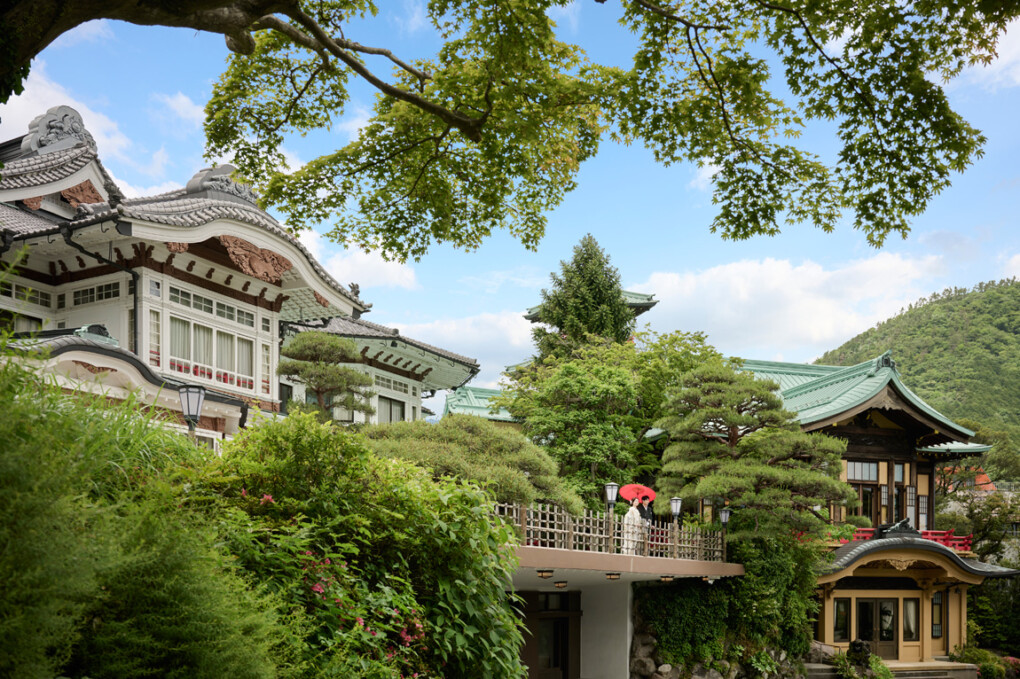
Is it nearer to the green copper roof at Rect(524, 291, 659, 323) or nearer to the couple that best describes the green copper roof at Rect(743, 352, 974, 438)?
the couple

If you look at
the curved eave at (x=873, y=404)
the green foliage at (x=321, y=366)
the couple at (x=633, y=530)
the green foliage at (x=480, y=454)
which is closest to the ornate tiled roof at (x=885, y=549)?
the curved eave at (x=873, y=404)

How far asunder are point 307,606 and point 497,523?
225cm

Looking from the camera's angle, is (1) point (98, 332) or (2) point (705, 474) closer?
(1) point (98, 332)

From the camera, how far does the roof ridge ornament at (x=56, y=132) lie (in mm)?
18547

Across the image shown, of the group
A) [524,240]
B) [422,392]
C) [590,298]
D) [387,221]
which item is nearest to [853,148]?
[524,240]

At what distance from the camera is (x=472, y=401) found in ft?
102

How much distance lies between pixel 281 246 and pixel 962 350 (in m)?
39.1

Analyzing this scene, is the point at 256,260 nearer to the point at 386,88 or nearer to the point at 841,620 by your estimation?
the point at 386,88

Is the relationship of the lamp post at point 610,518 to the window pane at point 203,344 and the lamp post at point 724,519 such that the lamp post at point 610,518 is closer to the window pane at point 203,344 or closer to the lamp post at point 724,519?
the lamp post at point 724,519

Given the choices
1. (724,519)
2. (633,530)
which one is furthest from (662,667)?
(633,530)

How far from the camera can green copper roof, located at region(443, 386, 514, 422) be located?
30.4 meters

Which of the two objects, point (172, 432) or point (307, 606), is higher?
point (172, 432)

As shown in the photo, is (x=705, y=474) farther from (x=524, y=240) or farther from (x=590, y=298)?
(x=590, y=298)

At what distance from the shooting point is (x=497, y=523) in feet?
22.9
